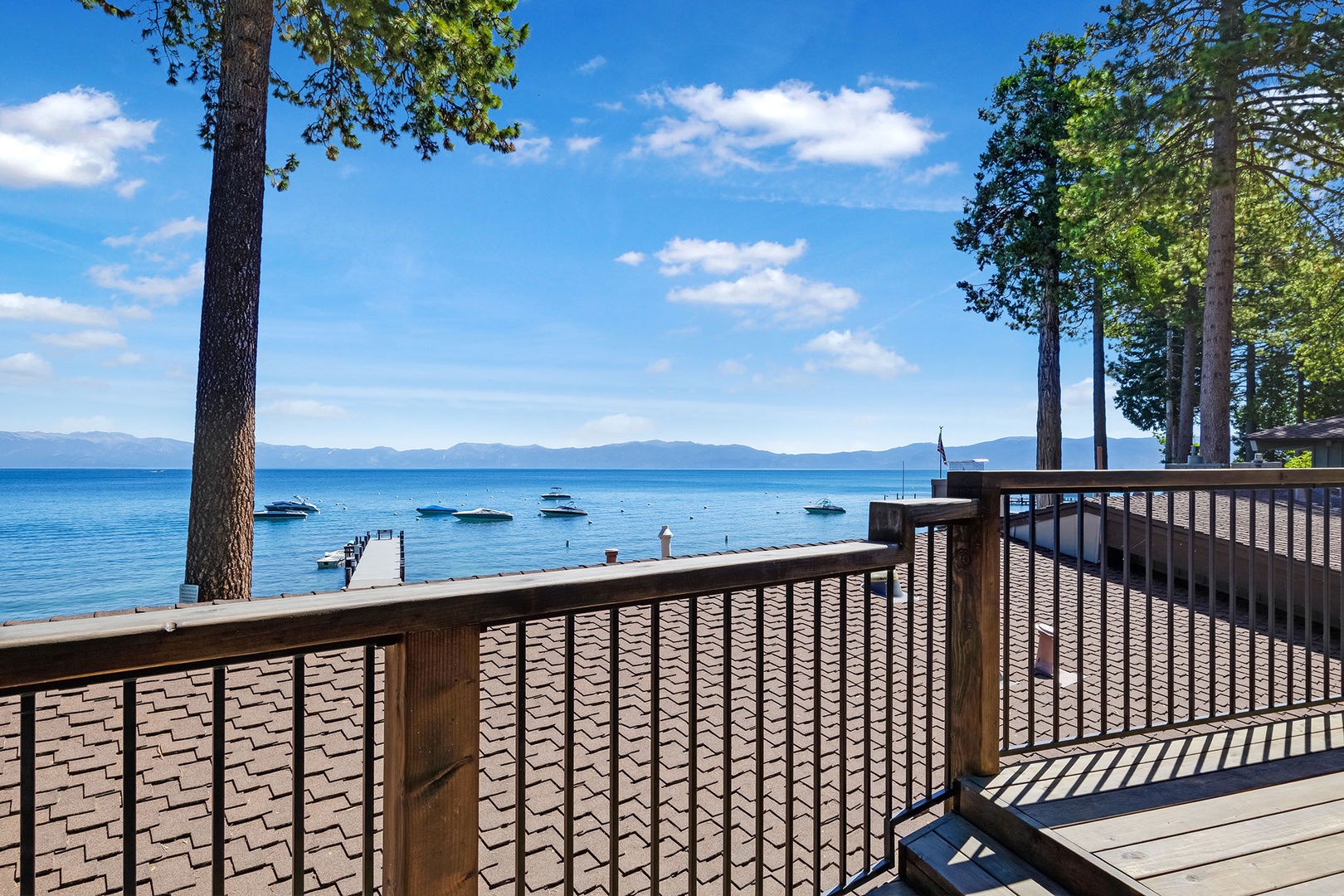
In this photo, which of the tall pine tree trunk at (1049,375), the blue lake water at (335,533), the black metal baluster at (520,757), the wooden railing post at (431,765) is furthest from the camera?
the blue lake water at (335,533)

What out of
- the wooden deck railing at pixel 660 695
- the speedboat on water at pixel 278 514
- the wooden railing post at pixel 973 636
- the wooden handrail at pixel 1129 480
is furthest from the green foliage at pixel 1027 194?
the speedboat on water at pixel 278 514

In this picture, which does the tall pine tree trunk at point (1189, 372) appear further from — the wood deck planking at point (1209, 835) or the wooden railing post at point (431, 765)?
the wooden railing post at point (431, 765)

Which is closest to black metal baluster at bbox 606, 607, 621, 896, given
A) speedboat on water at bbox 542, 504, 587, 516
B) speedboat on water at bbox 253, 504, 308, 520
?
speedboat on water at bbox 542, 504, 587, 516

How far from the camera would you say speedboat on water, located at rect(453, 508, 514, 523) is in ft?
157

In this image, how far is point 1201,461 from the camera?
10656mm

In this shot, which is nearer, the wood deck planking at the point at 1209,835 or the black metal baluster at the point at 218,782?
the black metal baluster at the point at 218,782

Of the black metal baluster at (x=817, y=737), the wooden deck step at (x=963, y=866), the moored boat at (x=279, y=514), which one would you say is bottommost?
the moored boat at (x=279, y=514)

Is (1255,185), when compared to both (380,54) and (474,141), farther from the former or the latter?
(380,54)

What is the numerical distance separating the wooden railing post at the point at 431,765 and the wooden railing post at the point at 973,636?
5.05ft

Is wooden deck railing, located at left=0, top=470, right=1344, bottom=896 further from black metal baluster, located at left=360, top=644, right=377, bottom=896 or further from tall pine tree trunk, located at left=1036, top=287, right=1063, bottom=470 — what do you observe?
tall pine tree trunk, located at left=1036, top=287, right=1063, bottom=470

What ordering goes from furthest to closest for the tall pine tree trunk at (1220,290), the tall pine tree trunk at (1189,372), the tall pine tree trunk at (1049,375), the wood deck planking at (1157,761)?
the tall pine tree trunk at (1189,372) → the tall pine tree trunk at (1049,375) → the tall pine tree trunk at (1220,290) → the wood deck planking at (1157,761)

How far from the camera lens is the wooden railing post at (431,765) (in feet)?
3.76

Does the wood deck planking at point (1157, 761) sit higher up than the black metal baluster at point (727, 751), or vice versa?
the black metal baluster at point (727, 751)

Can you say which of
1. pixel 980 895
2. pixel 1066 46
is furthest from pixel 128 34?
pixel 1066 46
